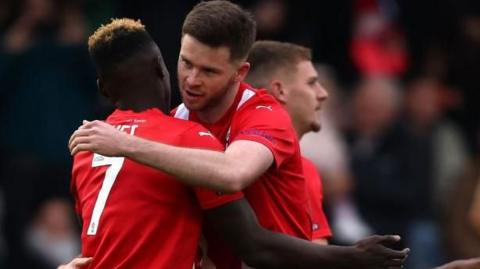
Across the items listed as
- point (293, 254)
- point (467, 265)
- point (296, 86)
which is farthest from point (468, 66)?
point (293, 254)

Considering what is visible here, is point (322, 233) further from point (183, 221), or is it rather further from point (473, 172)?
point (473, 172)

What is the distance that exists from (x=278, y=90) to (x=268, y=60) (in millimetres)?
153

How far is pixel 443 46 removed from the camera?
45.0ft

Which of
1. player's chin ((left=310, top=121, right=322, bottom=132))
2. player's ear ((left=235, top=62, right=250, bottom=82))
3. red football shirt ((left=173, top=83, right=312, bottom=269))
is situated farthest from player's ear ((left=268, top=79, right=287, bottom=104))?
player's ear ((left=235, top=62, right=250, bottom=82))

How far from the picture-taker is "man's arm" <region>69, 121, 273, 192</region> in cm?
589

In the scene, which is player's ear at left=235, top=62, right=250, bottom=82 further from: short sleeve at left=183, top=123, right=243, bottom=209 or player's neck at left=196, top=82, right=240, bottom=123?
short sleeve at left=183, top=123, right=243, bottom=209

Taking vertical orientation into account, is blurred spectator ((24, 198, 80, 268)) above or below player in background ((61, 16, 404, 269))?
below

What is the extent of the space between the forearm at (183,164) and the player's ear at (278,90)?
153 cm

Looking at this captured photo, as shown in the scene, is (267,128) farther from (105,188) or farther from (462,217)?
(462,217)

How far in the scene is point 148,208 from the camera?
6082mm

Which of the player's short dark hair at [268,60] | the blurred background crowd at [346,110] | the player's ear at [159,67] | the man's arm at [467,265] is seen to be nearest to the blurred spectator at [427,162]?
the blurred background crowd at [346,110]

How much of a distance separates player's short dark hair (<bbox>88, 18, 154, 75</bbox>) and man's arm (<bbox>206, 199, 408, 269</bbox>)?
0.73 m

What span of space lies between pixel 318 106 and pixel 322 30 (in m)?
5.77

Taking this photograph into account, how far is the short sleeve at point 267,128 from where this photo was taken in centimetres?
623
